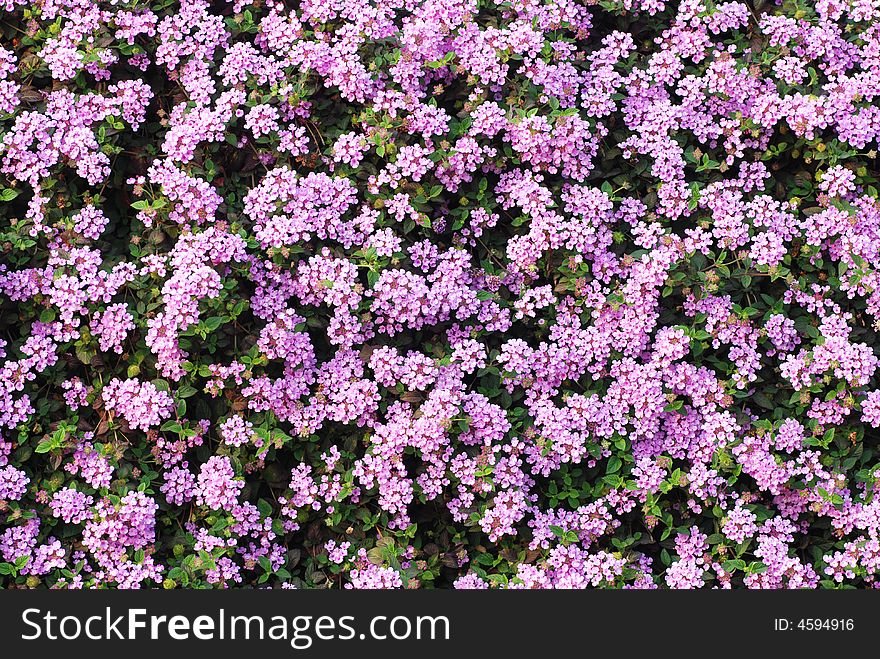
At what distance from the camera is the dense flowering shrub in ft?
13.6

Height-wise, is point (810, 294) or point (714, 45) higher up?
point (714, 45)

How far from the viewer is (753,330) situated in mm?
4398

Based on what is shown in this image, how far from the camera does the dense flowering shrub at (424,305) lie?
4.14 meters

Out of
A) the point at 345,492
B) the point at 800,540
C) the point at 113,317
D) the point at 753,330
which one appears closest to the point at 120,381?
the point at 113,317

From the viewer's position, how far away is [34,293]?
13.8 ft

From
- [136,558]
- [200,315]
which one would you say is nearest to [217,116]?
[200,315]

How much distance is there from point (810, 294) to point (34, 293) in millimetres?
3520

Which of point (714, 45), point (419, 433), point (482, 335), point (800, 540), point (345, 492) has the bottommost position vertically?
point (800, 540)

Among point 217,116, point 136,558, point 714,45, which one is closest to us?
point 136,558

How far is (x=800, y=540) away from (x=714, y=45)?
2398 mm

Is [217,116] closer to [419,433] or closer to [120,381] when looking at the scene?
[120,381]

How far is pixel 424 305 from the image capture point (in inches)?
167

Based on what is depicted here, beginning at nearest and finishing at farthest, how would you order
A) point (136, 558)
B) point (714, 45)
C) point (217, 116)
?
point (136, 558)
point (217, 116)
point (714, 45)

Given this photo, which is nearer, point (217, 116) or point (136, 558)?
point (136, 558)
